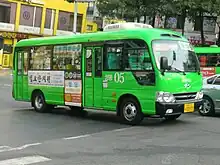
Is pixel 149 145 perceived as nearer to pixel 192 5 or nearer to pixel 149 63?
pixel 149 63

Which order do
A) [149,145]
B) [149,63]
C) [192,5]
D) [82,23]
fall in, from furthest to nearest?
[82,23]
[192,5]
[149,63]
[149,145]

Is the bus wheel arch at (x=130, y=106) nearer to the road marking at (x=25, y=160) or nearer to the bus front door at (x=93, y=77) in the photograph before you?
the bus front door at (x=93, y=77)

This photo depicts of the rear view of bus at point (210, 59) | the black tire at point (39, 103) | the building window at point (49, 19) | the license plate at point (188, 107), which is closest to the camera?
the license plate at point (188, 107)

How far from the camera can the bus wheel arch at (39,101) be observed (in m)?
15.1

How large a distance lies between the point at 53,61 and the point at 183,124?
4.87 meters

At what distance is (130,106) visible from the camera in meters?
12.1

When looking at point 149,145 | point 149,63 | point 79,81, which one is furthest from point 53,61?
point 149,145

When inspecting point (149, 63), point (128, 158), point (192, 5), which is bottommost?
point (128, 158)

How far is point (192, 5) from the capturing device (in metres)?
31.4

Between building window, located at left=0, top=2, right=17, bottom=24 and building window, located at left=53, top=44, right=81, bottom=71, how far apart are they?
31.3 metres

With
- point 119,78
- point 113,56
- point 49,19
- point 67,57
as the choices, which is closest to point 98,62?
point 113,56

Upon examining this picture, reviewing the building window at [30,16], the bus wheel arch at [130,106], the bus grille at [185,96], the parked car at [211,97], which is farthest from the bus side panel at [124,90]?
the building window at [30,16]

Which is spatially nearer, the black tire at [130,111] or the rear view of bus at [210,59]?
the black tire at [130,111]

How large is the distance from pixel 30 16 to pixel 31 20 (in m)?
0.44
